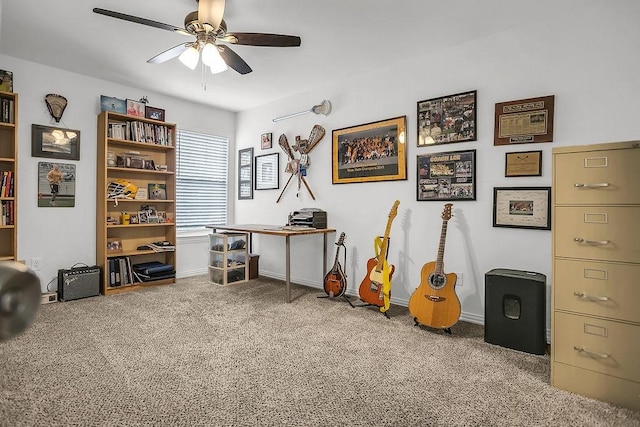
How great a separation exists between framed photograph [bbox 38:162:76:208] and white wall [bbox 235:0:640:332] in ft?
8.41

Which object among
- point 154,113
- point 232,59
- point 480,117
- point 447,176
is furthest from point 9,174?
point 480,117

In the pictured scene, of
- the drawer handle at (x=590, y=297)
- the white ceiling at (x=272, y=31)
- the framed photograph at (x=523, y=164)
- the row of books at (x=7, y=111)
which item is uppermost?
the white ceiling at (x=272, y=31)

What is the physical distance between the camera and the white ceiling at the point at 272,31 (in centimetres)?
248

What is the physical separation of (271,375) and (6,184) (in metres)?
3.14

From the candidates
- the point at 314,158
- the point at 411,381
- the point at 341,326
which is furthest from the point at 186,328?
the point at 314,158

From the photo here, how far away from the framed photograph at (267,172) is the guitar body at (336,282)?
1622mm

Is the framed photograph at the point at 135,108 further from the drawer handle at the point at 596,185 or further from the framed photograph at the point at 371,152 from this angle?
the drawer handle at the point at 596,185

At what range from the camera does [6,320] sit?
459 millimetres

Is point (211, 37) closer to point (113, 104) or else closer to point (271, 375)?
point (271, 375)

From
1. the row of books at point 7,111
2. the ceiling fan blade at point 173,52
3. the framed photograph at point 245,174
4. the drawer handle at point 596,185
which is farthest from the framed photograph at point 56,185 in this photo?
the drawer handle at point 596,185

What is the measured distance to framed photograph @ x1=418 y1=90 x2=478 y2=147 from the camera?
9.79 feet

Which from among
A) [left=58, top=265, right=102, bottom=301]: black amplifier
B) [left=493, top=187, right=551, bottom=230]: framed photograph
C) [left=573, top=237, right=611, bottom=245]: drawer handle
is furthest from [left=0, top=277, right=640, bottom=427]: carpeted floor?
[left=493, top=187, right=551, bottom=230]: framed photograph

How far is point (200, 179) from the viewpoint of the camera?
504cm

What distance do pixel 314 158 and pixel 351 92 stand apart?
88 cm
